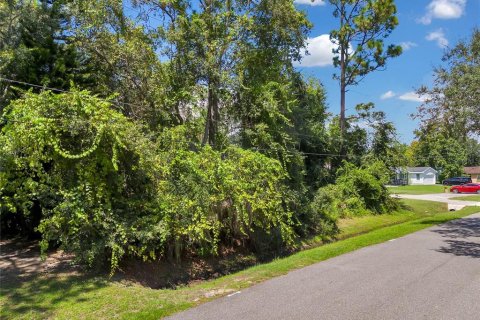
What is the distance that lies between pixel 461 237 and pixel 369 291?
27.8ft

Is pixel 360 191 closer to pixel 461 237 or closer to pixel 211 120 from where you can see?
pixel 461 237

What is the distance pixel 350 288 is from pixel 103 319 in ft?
13.6

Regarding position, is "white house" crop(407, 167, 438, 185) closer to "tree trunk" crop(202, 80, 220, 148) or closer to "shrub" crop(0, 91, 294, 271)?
"tree trunk" crop(202, 80, 220, 148)

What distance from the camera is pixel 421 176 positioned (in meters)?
74.8

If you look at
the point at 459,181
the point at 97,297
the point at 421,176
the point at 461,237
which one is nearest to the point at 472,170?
the point at 421,176

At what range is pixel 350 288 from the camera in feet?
23.0

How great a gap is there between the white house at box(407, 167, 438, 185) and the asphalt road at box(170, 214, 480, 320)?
2729 inches

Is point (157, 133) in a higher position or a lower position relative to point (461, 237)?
higher

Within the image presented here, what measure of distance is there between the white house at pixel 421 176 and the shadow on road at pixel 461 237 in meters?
59.9

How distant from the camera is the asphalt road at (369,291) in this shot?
18.9ft

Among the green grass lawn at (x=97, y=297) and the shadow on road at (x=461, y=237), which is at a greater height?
the green grass lawn at (x=97, y=297)

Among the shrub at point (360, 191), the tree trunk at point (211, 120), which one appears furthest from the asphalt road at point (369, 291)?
the shrub at point (360, 191)

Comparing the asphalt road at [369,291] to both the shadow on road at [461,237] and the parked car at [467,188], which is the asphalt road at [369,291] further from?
the parked car at [467,188]

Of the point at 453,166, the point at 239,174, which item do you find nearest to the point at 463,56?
Result: the point at 239,174
